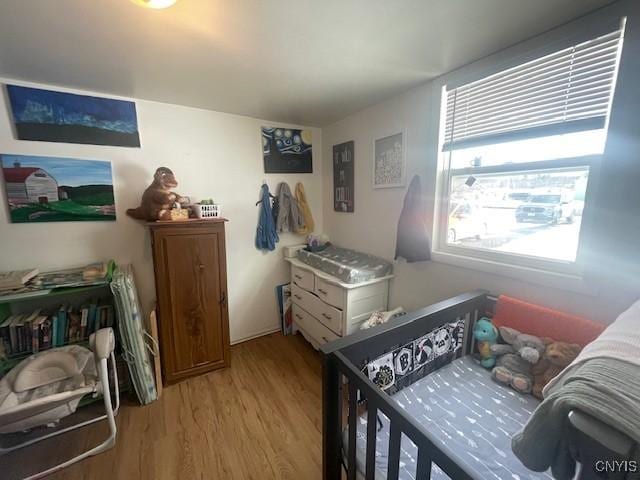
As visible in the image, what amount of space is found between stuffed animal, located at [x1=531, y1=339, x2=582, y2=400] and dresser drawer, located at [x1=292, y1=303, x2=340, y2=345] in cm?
122

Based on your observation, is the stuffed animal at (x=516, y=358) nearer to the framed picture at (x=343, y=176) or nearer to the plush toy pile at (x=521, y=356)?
the plush toy pile at (x=521, y=356)

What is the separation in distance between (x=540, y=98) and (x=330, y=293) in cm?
175

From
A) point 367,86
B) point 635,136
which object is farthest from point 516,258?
point 367,86

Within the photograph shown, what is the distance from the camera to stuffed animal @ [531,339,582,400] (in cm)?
113

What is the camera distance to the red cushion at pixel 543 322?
1152mm

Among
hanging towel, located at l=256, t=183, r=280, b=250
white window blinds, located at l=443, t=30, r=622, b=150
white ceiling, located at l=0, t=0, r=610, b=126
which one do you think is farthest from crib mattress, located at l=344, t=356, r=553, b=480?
hanging towel, located at l=256, t=183, r=280, b=250

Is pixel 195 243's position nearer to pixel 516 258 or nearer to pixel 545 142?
pixel 516 258

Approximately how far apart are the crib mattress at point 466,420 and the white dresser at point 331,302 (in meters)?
0.72

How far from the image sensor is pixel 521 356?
4.08 ft

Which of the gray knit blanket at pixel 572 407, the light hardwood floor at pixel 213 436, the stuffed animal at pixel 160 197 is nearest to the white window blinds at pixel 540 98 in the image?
the gray knit blanket at pixel 572 407

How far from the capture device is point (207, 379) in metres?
2.06

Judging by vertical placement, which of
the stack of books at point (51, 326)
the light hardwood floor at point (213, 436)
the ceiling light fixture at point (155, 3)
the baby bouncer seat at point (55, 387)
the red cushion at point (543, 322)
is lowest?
the light hardwood floor at point (213, 436)

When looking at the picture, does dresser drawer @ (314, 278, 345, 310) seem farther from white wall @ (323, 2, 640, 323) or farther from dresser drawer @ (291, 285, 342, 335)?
white wall @ (323, 2, 640, 323)

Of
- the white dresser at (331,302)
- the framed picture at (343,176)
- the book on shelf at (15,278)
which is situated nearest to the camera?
the book on shelf at (15,278)
